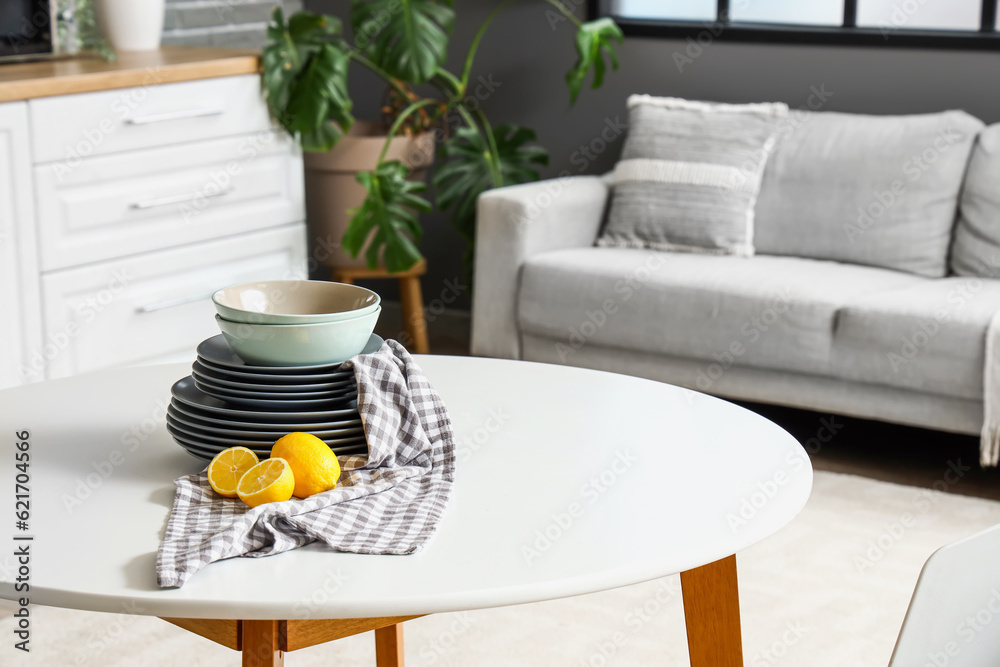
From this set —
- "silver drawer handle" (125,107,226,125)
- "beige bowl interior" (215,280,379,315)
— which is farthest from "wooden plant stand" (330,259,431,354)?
"beige bowl interior" (215,280,379,315)

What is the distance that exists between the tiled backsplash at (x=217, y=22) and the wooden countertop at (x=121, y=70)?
0.87 ft

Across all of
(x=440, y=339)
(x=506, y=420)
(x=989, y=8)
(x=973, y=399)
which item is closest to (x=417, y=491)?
(x=506, y=420)


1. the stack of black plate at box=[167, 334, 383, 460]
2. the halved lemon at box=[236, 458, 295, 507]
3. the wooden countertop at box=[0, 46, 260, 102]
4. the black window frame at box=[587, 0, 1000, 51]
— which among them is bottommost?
the halved lemon at box=[236, 458, 295, 507]

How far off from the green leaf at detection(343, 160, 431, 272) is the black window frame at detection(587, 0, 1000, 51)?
0.98 m

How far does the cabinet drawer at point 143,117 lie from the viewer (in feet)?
9.10

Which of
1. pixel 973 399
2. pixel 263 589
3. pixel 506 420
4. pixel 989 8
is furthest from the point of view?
pixel 989 8

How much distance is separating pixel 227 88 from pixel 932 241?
6.41ft

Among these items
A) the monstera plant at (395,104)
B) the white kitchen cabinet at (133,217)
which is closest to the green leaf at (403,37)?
the monstera plant at (395,104)

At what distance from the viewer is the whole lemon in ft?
3.60

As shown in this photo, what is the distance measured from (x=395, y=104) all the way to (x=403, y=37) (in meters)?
0.41

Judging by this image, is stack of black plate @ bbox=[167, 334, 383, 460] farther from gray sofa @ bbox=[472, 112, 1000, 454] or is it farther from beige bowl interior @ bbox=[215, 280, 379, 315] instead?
gray sofa @ bbox=[472, 112, 1000, 454]

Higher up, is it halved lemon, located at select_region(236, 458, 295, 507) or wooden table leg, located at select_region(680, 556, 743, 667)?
halved lemon, located at select_region(236, 458, 295, 507)

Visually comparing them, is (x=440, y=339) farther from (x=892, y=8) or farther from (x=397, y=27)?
(x=892, y=8)

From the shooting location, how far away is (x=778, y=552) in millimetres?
2391
